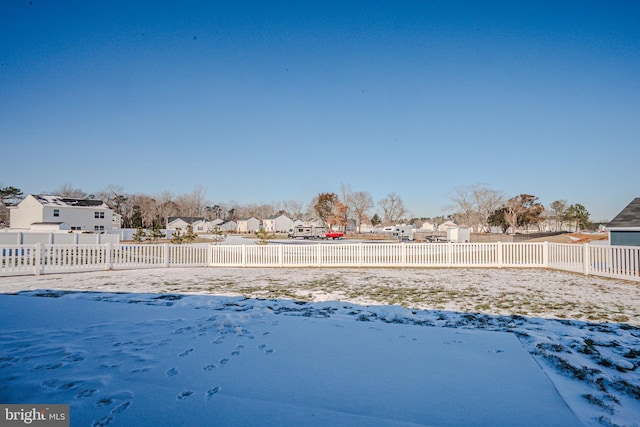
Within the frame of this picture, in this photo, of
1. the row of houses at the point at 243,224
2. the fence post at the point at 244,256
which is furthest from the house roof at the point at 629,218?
the row of houses at the point at 243,224

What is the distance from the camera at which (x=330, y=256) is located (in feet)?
42.4

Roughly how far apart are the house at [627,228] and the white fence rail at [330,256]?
3297 mm

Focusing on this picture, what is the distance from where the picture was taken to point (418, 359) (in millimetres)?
3232

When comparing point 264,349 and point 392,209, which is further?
point 392,209

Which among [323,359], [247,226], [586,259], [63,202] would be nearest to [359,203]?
[247,226]

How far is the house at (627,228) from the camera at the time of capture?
1231cm

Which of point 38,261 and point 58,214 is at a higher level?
point 58,214

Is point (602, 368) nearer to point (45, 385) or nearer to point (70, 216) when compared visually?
point (45, 385)

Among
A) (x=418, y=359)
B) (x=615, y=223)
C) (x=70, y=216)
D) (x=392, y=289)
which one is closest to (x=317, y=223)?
(x=70, y=216)

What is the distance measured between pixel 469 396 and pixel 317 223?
64637 mm

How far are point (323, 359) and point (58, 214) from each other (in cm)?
4516

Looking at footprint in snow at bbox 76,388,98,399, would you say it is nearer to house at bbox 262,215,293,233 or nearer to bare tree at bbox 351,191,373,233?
bare tree at bbox 351,191,373,233

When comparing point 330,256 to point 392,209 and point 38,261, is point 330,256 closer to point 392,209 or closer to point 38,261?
point 38,261

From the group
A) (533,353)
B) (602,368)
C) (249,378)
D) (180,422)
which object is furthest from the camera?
(533,353)
